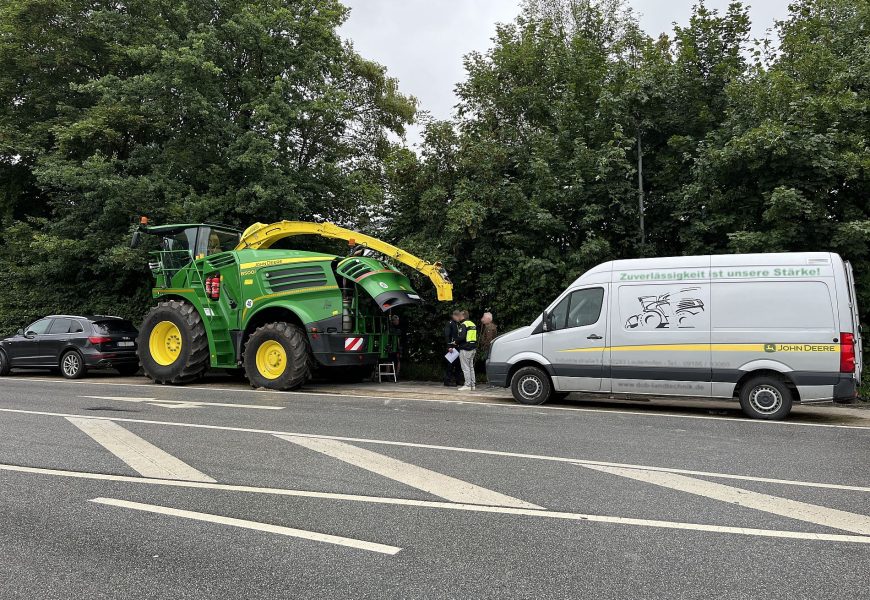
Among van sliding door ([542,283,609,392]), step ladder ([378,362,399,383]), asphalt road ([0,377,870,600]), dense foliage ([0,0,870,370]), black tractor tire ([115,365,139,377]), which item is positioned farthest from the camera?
black tractor tire ([115,365,139,377])

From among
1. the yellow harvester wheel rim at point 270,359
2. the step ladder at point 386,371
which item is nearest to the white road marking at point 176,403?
the yellow harvester wheel rim at point 270,359

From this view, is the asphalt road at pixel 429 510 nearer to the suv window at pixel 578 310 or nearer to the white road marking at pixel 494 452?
the white road marking at pixel 494 452

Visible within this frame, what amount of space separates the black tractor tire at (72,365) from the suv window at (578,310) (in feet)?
39.9

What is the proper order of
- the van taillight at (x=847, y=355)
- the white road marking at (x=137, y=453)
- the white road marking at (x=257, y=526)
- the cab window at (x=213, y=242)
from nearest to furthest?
1. the white road marking at (x=257, y=526)
2. the white road marking at (x=137, y=453)
3. the van taillight at (x=847, y=355)
4. the cab window at (x=213, y=242)

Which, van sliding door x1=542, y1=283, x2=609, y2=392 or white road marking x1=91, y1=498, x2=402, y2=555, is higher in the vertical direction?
van sliding door x1=542, y1=283, x2=609, y2=392

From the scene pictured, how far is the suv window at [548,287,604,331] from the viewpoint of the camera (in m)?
11.0

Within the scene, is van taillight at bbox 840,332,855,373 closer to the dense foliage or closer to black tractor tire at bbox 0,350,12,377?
the dense foliage

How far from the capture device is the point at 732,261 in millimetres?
10062

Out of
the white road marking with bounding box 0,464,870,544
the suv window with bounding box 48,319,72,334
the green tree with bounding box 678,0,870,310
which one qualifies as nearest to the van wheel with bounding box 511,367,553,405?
the green tree with bounding box 678,0,870,310

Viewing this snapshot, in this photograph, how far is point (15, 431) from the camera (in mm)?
8141

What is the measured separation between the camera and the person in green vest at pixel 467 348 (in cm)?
1365

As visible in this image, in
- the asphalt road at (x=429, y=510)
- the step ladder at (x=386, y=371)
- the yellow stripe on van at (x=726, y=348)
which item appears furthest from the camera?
the step ladder at (x=386, y=371)

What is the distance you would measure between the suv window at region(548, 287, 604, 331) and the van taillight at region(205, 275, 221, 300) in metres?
7.32

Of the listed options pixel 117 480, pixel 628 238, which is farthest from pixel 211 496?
pixel 628 238
